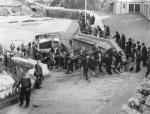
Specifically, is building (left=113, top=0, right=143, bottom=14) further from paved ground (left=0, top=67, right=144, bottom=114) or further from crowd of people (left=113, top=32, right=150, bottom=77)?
paved ground (left=0, top=67, right=144, bottom=114)

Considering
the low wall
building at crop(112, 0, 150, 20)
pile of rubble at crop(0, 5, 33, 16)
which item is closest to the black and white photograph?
building at crop(112, 0, 150, 20)

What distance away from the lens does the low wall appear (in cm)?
6465

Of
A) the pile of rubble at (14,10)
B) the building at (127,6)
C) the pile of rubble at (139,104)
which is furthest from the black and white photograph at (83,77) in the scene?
the pile of rubble at (14,10)

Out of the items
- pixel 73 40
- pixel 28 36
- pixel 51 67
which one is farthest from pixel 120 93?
pixel 28 36

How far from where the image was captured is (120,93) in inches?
635

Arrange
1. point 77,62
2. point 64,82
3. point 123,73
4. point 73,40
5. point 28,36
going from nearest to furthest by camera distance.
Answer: point 64,82 → point 123,73 → point 77,62 → point 73,40 → point 28,36

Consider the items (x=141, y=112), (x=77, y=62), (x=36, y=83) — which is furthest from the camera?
(x=77, y=62)

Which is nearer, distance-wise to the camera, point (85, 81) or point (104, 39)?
point (85, 81)

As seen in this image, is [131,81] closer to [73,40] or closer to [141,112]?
[141,112]

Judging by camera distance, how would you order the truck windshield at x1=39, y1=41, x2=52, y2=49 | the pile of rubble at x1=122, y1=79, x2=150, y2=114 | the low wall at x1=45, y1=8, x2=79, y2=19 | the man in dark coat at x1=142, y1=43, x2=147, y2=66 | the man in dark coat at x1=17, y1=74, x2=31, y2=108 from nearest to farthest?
the pile of rubble at x1=122, y1=79, x2=150, y2=114 → the man in dark coat at x1=17, y1=74, x2=31, y2=108 → the man in dark coat at x1=142, y1=43, x2=147, y2=66 → the truck windshield at x1=39, y1=41, x2=52, y2=49 → the low wall at x1=45, y1=8, x2=79, y2=19

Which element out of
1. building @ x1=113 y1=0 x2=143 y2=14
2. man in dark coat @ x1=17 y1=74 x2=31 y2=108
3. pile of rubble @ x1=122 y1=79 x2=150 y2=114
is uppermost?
building @ x1=113 y1=0 x2=143 y2=14

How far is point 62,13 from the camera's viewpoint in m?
69.9

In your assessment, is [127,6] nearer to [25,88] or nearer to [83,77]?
[83,77]

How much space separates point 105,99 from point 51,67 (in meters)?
8.17
